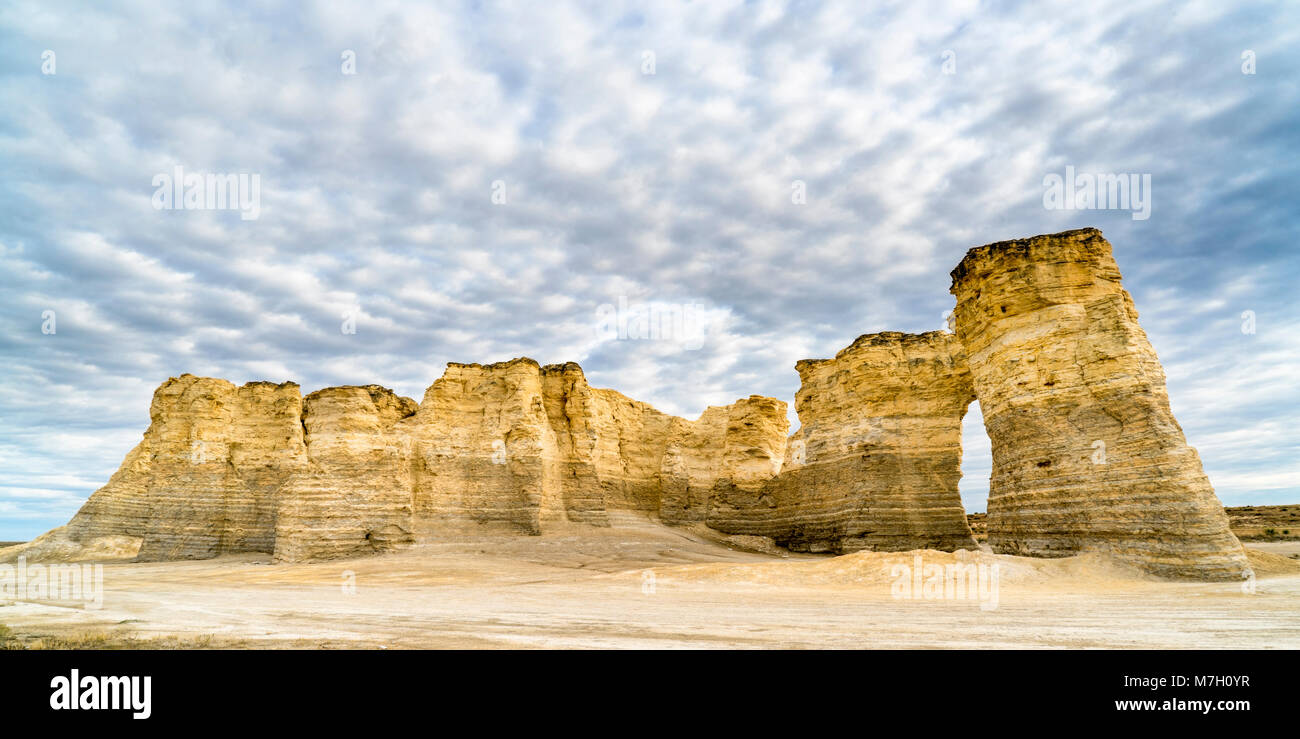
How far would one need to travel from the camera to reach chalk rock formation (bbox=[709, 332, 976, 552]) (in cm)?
2811

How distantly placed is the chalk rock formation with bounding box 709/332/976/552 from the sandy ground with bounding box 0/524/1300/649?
11550 millimetres

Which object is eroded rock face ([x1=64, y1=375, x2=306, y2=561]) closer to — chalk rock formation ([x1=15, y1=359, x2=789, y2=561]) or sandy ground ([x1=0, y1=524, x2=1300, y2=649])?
chalk rock formation ([x1=15, y1=359, x2=789, y2=561])

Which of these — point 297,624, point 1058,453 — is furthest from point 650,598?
point 1058,453

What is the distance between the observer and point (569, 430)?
3669cm

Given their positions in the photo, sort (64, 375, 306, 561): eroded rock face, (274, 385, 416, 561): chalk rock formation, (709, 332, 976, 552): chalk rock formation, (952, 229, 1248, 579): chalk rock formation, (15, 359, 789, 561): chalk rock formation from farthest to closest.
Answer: (64, 375, 306, 561): eroded rock face, (15, 359, 789, 561): chalk rock formation, (274, 385, 416, 561): chalk rock formation, (709, 332, 976, 552): chalk rock formation, (952, 229, 1248, 579): chalk rock formation

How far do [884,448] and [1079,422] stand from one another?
12.6m

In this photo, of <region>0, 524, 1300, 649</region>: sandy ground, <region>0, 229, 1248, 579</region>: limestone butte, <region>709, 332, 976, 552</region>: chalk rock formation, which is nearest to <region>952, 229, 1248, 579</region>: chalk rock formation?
<region>0, 229, 1248, 579</region>: limestone butte

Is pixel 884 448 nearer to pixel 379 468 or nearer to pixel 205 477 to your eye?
pixel 379 468

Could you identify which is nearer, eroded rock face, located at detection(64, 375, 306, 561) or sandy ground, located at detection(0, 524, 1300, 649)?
sandy ground, located at detection(0, 524, 1300, 649)

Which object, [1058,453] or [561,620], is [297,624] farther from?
[1058,453]

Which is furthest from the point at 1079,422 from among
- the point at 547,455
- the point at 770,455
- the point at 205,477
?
the point at 205,477

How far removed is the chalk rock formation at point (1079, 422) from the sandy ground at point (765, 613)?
1367 millimetres

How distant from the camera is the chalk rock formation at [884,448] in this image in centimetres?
2811

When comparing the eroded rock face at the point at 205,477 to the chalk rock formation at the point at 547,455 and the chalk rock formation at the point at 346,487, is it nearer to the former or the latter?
the chalk rock formation at the point at 346,487
